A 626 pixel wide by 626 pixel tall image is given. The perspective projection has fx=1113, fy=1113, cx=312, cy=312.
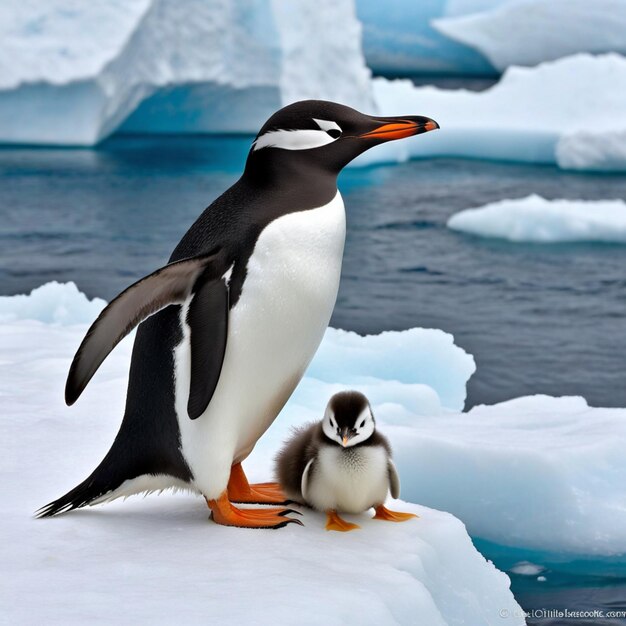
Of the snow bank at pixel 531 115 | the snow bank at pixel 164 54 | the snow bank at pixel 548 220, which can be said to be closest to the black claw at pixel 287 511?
the snow bank at pixel 548 220

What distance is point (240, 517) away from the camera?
2219 millimetres

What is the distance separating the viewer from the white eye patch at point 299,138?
7.22ft

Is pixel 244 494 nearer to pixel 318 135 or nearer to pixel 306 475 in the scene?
pixel 306 475

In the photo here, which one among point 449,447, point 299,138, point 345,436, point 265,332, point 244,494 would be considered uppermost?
point 299,138

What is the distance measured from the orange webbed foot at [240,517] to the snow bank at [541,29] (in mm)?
15448

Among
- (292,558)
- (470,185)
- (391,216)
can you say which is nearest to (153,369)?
(292,558)

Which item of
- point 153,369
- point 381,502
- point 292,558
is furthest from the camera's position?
point 381,502

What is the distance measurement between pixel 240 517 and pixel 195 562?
258mm

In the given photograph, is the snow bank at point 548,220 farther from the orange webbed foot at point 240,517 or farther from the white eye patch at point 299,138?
the orange webbed foot at point 240,517

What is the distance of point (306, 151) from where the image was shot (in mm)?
2217

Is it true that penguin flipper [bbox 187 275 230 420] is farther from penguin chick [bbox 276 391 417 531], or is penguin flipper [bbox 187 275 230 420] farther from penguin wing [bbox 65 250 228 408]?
penguin chick [bbox 276 391 417 531]

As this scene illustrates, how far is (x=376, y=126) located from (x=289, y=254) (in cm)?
36

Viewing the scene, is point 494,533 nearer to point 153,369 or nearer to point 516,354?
point 153,369

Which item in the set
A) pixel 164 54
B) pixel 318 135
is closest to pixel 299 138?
pixel 318 135
